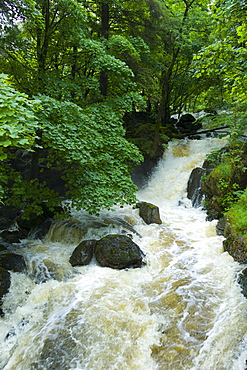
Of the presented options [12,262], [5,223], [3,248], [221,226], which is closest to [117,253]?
[12,262]

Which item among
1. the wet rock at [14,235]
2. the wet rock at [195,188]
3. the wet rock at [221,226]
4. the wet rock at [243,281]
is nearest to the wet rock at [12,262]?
the wet rock at [14,235]

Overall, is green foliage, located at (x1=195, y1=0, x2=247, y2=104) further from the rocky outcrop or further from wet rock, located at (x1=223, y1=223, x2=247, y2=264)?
Result: the rocky outcrop

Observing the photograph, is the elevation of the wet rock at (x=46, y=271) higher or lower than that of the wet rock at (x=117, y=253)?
lower

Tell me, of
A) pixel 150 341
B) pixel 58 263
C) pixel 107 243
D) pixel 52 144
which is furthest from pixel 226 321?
pixel 52 144

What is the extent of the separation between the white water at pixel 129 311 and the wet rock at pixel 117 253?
0.18m

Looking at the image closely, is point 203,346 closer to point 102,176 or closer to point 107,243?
point 107,243

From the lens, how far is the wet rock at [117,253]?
598 centimetres

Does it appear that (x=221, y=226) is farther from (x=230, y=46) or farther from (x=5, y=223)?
(x=5, y=223)

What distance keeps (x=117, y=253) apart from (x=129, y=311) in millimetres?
1675

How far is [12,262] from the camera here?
5648mm

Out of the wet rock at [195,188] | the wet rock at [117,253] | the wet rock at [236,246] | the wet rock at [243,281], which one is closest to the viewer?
the wet rock at [243,281]

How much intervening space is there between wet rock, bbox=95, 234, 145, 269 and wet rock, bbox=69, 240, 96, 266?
0.50 ft

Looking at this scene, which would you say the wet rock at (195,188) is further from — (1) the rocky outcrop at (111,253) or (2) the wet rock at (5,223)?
(2) the wet rock at (5,223)

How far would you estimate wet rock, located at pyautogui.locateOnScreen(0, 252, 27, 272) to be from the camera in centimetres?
554
